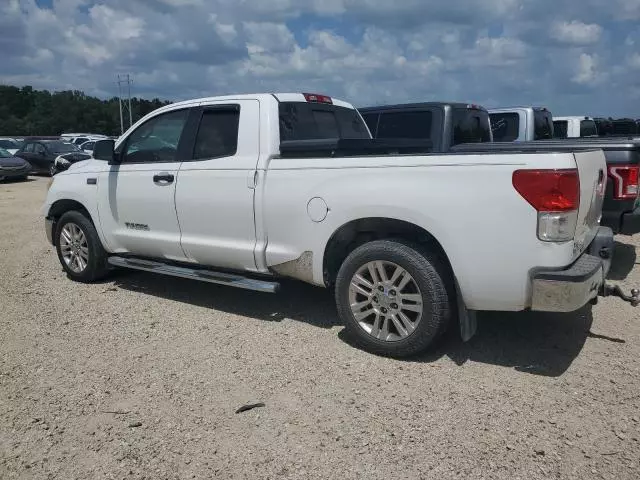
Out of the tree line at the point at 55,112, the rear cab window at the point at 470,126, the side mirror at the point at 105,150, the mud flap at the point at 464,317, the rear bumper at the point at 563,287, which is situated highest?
the tree line at the point at 55,112

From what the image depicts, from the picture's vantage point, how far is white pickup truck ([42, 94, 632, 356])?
11.9 feet

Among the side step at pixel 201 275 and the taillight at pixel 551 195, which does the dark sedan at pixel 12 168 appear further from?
the taillight at pixel 551 195

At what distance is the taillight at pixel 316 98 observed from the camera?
555 cm

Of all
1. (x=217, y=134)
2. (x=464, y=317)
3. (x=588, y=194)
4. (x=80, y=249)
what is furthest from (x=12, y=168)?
→ (x=588, y=194)

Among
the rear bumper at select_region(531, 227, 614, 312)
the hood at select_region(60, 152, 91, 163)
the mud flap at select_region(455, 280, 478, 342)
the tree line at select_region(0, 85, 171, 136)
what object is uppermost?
the tree line at select_region(0, 85, 171, 136)

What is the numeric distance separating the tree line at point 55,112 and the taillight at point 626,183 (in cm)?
6593

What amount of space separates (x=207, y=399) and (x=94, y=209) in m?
3.24

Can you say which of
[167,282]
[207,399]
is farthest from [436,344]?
[167,282]

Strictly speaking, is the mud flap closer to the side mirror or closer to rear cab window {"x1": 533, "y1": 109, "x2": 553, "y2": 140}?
the side mirror

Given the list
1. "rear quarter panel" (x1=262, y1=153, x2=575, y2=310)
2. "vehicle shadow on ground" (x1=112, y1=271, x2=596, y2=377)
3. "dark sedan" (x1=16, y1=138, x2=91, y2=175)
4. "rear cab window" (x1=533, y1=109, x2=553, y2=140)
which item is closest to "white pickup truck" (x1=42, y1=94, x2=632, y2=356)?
"rear quarter panel" (x1=262, y1=153, x2=575, y2=310)

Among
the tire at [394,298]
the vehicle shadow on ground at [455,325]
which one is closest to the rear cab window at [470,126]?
the vehicle shadow on ground at [455,325]

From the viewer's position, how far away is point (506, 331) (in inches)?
191

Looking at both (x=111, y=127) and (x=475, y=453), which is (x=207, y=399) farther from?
(x=111, y=127)

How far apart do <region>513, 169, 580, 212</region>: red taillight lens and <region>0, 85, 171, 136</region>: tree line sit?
6740cm
